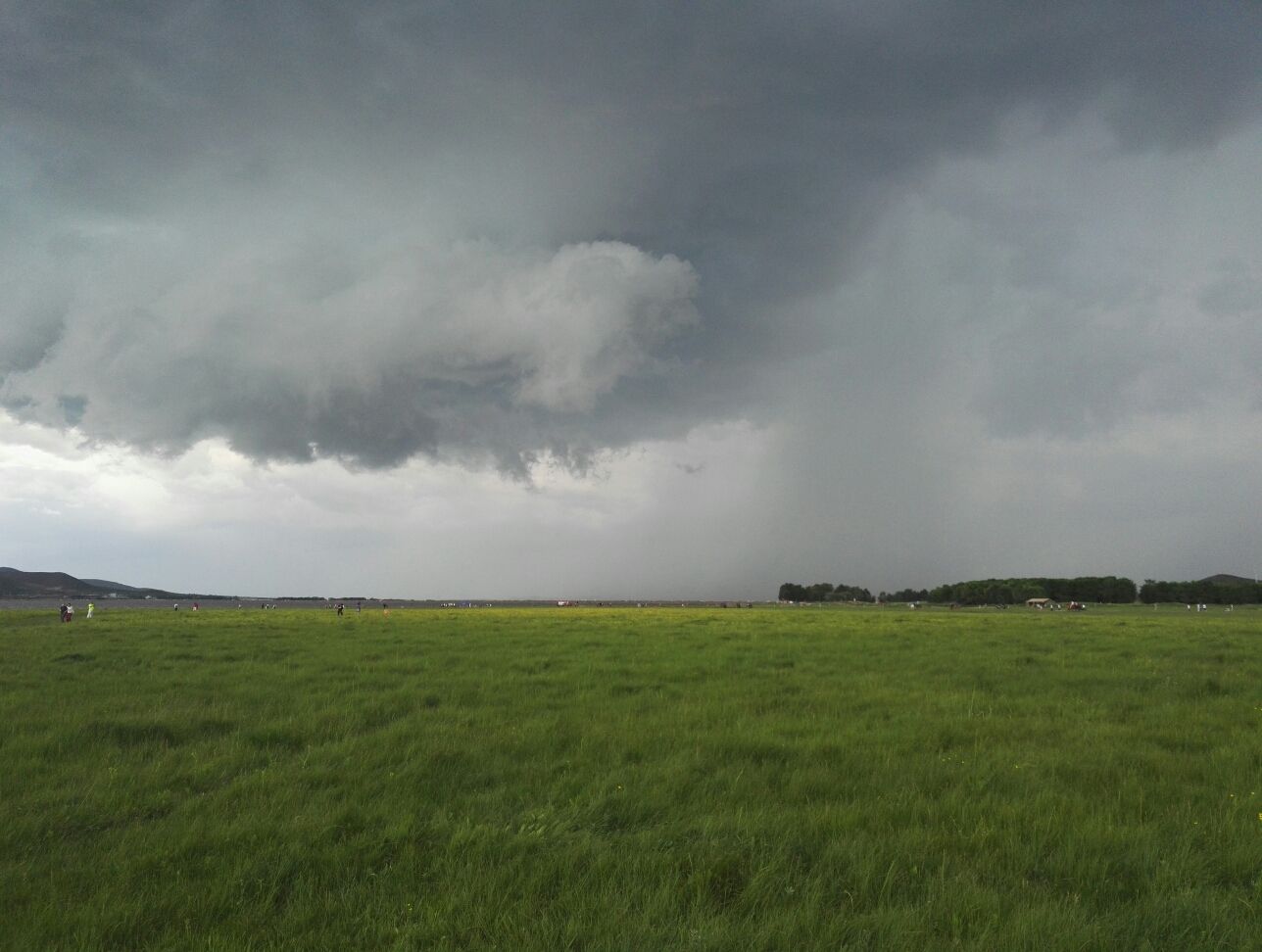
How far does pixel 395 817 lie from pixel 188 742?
539 cm

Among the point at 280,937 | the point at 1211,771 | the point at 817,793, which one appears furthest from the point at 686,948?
the point at 1211,771

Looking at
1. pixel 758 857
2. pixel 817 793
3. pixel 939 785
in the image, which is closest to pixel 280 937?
pixel 758 857

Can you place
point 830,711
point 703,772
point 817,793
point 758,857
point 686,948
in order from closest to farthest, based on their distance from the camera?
point 686,948 < point 758,857 < point 817,793 < point 703,772 < point 830,711

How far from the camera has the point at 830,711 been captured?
40.0 ft

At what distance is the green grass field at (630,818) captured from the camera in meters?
4.89

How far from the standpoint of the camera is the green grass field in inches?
192

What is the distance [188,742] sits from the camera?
10188 mm

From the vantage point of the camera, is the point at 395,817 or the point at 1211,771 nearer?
the point at 395,817

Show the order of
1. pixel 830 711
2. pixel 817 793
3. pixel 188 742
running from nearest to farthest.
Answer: pixel 817 793 → pixel 188 742 → pixel 830 711

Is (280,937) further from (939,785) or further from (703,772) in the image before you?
(939,785)

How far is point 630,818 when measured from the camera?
22.7 feet

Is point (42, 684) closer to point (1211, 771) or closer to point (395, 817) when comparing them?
point (395, 817)

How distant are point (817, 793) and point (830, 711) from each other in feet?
15.5

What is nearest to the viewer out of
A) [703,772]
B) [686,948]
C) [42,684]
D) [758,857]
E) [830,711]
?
[686,948]
